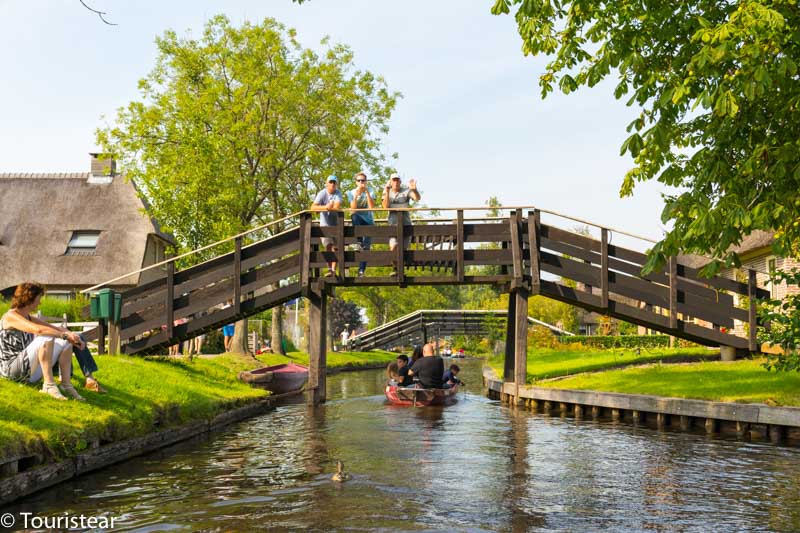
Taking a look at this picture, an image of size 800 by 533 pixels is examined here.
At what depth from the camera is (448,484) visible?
33.8 ft

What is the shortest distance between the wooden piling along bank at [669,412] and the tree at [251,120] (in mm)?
14433

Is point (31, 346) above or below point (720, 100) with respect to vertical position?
below

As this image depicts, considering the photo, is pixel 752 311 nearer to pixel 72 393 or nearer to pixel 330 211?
pixel 330 211

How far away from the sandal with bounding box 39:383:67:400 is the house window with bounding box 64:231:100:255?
3513cm

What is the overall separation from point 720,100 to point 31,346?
941 centimetres

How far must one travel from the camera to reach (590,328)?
279ft

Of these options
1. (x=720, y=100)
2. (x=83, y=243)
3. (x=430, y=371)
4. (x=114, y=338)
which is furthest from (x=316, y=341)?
(x=83, y=243)

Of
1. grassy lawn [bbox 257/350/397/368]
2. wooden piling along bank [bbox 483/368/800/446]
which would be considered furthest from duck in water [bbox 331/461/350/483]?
grassy lawn [bbox 257/350/397/368]

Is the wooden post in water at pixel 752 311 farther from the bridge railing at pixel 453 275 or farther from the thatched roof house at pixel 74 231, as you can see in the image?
the thatched roof house at pixel 74 231

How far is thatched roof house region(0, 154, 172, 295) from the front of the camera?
44.5 m

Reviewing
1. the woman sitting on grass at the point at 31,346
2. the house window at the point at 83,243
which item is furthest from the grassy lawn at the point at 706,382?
the house window at the point at 83,243

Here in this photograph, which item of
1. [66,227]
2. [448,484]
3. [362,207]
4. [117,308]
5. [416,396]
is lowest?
[448,484]

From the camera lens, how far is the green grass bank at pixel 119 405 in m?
10.1

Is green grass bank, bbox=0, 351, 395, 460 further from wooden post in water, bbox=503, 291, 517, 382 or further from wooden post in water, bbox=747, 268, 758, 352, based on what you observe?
wooden post in water, bbox=747, 268, 758, 352
